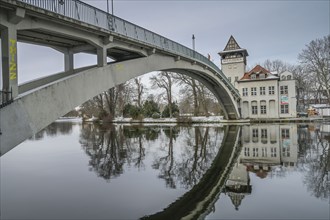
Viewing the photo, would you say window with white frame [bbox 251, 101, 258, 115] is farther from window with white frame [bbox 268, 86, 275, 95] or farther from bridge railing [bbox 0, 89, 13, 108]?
bridge railing [bbox 0, 89, 13, 108]

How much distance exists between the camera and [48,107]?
7.60m

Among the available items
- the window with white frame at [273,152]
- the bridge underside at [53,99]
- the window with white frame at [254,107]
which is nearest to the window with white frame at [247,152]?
the window with white frame at [273,152]

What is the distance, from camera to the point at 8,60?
6.64 meters

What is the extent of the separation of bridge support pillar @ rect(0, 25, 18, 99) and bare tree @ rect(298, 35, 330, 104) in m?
43.3

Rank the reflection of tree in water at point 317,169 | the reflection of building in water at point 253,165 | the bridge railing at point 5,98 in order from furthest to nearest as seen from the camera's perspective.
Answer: the reflection of building in water at point 253,165 < the reflection of tree in water at point 317,169 < the bridge railing at point 5,98

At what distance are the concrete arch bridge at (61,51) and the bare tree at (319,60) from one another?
35.0 metres

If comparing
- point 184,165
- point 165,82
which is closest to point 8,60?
point 184,165

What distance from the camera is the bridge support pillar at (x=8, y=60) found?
663 cm

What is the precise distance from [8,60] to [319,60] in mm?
44310

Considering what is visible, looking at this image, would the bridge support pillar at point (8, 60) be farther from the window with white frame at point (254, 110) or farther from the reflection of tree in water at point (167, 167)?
the window with white frame at point (254, 110)

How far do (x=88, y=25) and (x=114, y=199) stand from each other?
638 centimetres

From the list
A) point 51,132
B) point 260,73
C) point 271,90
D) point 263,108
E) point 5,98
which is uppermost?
point 260,73

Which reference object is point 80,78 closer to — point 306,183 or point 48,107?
point 48,107

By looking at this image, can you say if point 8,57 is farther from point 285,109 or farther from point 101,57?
point 285,109
